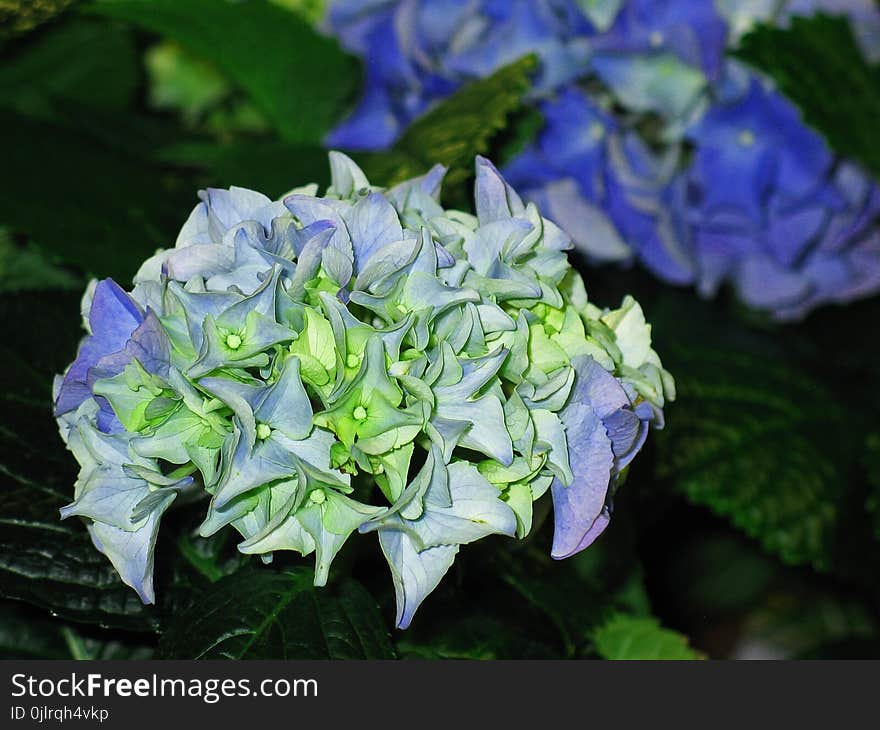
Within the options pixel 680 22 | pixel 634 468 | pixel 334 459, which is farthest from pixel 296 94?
pixel 334 459

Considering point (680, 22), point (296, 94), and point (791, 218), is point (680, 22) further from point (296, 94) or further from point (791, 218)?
point (296, 94)

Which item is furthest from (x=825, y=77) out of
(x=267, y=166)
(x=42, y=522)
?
(x=42, y=522)

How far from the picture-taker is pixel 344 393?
17.3 inches

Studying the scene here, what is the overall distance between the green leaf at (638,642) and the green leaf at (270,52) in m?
0.47

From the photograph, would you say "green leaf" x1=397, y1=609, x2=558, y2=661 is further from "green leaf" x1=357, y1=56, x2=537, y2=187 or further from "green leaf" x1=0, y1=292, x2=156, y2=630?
"green leaf" x1=357, y1=56, x2=537, y2=187

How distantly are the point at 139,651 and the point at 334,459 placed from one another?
259 mm

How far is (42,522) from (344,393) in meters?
0.22

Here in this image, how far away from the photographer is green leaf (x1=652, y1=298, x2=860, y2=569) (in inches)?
30.7

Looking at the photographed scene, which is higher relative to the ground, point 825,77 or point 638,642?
point 825,77

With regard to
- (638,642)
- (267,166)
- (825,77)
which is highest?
(825,77)

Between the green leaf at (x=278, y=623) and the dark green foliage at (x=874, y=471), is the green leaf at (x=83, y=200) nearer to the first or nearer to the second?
the green leaf at (x=278, y=623)

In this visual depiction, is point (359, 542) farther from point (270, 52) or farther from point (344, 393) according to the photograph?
point (270, 52)

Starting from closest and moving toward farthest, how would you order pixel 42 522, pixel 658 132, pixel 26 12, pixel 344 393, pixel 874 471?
pixel 344 393 → pixel 42 522 → pixel 26 12 → pixel 874 471 → pixel 658 132

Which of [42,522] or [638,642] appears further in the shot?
[638,642]
